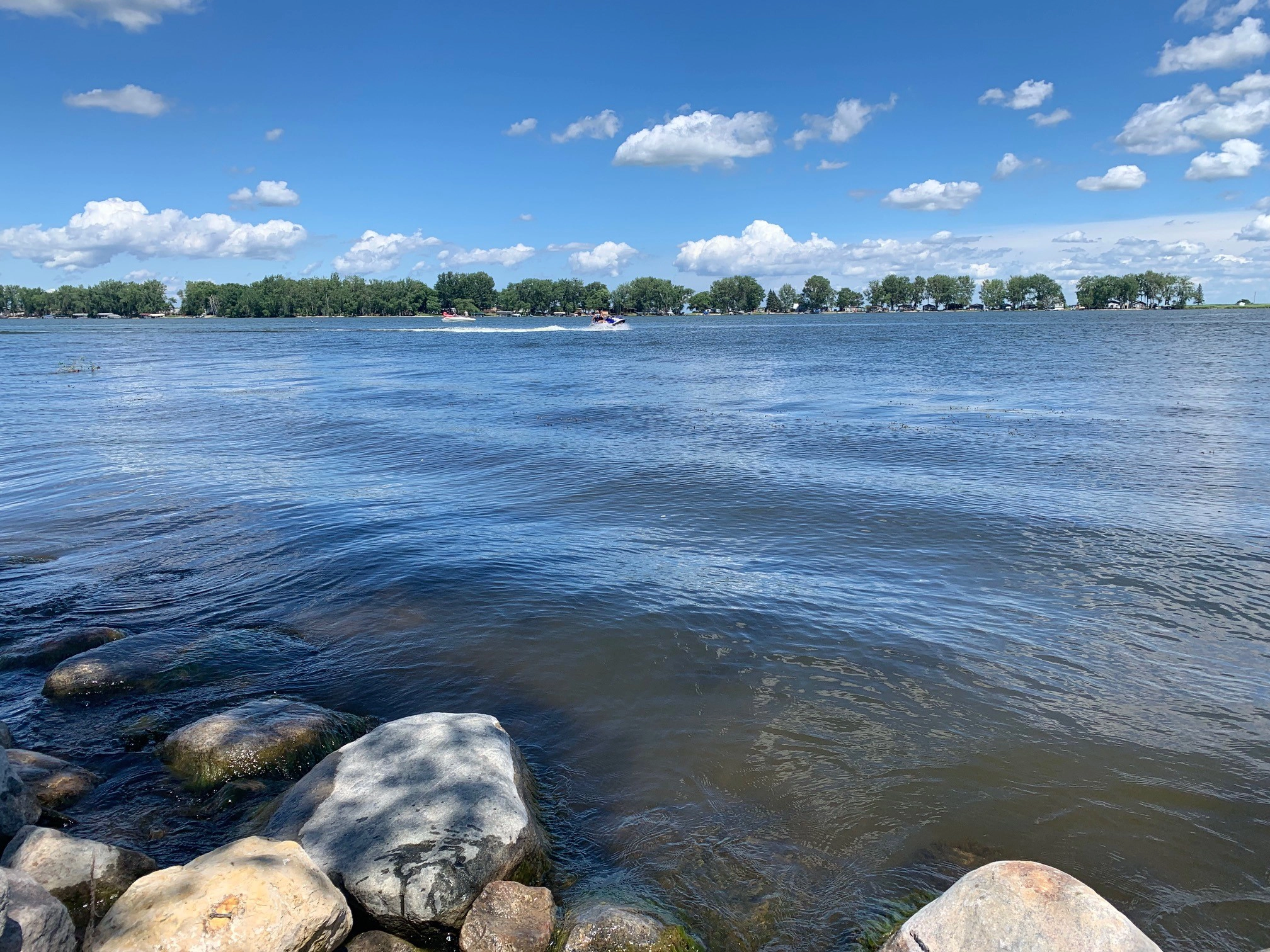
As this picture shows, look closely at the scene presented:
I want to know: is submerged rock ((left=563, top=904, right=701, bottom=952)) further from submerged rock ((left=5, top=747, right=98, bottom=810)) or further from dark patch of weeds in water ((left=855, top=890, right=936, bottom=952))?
submerged rock ((left=5, top=747, right=98, bottom=810))

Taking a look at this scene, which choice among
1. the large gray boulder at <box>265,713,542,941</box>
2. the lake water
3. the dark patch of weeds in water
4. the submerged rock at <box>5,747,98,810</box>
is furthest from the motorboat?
the dark patch of weeds in water

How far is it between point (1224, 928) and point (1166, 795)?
1.60m

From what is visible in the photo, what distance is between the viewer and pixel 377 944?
5223 mm

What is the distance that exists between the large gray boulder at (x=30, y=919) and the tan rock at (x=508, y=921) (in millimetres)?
2277

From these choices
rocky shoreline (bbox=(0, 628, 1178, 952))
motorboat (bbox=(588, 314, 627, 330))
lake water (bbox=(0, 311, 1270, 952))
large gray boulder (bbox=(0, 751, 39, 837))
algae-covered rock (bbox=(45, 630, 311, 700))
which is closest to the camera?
rocky shoreline (bbox=(0, 628, 1178, 952))

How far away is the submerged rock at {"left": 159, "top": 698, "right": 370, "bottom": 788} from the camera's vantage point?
7.37m

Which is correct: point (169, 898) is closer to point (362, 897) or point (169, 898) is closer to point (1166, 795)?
point (362, 897)

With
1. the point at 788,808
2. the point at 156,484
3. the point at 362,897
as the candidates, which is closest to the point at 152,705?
the point at 362,897

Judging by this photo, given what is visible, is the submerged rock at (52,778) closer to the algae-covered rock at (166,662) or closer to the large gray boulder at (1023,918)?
the algae-covered rock at (166,662)

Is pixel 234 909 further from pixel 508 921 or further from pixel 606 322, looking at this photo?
pixel 606 322

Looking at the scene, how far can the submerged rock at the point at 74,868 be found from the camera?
16.8 ft

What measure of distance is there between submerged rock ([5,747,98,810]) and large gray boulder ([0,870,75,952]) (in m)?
2.91

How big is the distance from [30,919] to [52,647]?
718 cm

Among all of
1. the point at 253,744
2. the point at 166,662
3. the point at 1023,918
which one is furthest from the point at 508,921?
the point at 166,662
